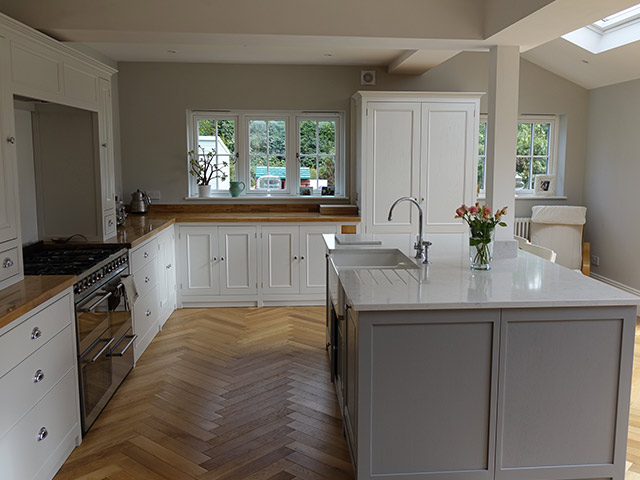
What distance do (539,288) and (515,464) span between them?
2.46ft

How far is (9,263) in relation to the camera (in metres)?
2.54

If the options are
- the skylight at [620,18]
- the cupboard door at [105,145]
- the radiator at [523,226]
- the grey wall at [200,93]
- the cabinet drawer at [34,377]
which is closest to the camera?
the cabinet drawer at [34,377]

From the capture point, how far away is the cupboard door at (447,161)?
17.6 ft

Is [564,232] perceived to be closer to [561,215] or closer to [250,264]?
[561,215]

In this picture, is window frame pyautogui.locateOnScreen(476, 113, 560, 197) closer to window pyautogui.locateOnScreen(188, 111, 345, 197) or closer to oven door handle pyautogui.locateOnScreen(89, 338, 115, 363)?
window pyautogui.locateOnScreen(188, 111, 345, 197)

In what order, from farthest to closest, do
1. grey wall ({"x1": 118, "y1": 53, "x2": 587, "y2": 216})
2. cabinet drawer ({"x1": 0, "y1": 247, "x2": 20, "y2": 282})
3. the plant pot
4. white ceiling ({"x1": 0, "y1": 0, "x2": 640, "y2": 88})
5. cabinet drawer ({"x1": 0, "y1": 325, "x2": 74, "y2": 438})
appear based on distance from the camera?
the plant pot → grey wall ({"x1": 118, "y1": 53, "x2": 587, "y2": 216}) → white ceiling ({"x1": 0, "y1": 0, "x2": 640, "y2": 88}) → cabinet drawer ({"x1": 0, "y1": 247, "x2": 20, "y2": 282}) → cabinet drawer ({"x1": 0, "y1": 325, "x2": 74, "y2": 438})

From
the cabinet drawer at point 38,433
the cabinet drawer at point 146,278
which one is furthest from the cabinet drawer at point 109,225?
the cabinet drawer at point 38,433

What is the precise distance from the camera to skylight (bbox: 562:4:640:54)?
4562mm

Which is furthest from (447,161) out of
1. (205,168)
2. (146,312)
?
(146,312)

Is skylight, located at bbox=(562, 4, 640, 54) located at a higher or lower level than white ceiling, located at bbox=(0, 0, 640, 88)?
higher

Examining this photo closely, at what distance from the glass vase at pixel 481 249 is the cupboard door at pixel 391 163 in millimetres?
2517

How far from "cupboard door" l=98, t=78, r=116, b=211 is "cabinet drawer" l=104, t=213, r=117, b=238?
58 millimetres

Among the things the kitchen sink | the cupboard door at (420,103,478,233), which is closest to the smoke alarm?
the cupboard door at (420,103,478,233)

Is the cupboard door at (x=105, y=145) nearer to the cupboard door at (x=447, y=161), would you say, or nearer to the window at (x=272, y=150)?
the window at (x=272, y=150)
